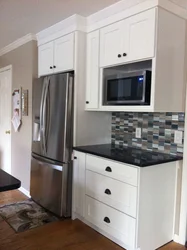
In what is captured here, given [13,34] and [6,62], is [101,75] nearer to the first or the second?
[13,34]

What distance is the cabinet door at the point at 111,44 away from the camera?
2.36 m

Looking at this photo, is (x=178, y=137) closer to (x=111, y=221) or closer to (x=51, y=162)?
(x=111, y=221)

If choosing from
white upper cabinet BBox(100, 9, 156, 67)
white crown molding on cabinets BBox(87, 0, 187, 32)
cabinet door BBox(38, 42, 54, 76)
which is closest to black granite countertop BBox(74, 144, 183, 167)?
white upper cabinet BBox(100, 9, 156, 67)

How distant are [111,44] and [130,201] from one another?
1.58 meters

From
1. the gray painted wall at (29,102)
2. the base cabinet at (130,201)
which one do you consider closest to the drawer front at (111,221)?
the base cabinet at (130,201)

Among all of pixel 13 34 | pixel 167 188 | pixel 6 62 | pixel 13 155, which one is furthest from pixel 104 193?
pixel 6 62

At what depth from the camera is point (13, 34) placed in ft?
11.1

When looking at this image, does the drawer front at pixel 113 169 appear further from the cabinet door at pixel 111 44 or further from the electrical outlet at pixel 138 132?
the cabinet door at pixel 111 44

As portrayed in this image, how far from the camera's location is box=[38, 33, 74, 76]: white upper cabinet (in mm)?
2768

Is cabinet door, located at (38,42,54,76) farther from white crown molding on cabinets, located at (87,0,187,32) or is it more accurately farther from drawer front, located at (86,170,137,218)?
drawer front, located at (86,170,137,218)

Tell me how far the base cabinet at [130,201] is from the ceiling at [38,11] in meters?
1.56

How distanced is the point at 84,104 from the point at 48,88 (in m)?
0.51

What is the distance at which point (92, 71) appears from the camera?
2.71 metres

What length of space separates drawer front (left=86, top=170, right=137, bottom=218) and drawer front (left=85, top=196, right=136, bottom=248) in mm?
60
